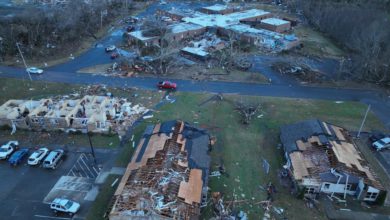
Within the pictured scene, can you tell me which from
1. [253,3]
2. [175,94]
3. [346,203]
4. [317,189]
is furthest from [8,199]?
[253,3]

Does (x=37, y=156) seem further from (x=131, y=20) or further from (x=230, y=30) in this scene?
(x=131, y=20)

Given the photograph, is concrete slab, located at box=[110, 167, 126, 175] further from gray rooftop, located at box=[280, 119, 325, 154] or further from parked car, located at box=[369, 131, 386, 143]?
parked car, located at box=[369, 131, 386, 143]

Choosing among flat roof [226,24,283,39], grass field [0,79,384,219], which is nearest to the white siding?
grass field [0,79,384,219]

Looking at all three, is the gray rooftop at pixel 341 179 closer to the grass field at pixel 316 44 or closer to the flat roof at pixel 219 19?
the grass field at pixel 316 44

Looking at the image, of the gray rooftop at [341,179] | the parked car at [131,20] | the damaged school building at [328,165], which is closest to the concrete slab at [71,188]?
the damaged school building at [328,165]

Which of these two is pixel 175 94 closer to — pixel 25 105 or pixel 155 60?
pixel 155 60
